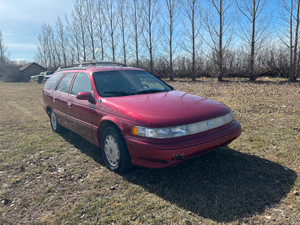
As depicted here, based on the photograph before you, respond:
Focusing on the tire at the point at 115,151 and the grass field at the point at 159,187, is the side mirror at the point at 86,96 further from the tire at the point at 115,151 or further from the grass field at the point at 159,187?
the grass field at the point at 159,187

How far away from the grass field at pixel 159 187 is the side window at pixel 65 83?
1.27 m

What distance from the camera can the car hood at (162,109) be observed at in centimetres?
295

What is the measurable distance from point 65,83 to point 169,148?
3382 mm

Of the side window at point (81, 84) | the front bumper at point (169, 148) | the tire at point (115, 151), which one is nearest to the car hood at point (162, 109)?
the front bumper at point (169, 148)

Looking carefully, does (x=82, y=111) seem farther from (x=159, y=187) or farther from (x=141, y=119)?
(x=159, y=187)

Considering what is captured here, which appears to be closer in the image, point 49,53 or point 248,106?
point 248,106

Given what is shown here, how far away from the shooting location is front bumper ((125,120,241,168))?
9.20 feet

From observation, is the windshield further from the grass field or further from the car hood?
the grass field

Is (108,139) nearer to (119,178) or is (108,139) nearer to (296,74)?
(119,178)

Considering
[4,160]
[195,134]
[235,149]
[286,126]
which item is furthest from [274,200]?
[4,160]

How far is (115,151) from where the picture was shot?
344 centimetres

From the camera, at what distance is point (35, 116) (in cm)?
838

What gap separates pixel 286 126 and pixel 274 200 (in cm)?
320

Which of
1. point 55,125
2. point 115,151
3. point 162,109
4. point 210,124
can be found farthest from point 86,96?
point 55,125
